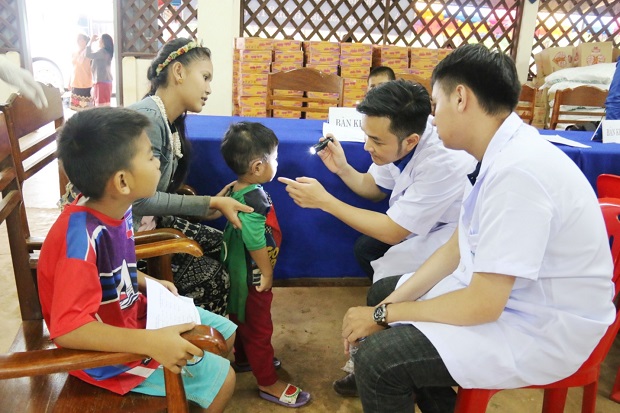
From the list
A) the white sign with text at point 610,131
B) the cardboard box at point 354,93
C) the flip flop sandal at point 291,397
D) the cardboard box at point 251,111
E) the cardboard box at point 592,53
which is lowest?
the flip flop sandal at point 291,397

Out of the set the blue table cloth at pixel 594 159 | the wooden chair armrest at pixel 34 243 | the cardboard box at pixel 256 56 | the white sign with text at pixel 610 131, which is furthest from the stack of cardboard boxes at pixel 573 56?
the wooden chair armrest at pixel 34 243

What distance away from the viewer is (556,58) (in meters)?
4.59

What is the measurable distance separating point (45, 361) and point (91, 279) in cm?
13

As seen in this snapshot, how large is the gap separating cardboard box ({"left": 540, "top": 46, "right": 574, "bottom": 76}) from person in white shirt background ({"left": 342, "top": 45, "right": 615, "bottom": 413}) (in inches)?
173

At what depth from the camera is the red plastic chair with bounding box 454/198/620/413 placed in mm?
817

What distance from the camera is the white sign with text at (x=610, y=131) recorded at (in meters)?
1.80

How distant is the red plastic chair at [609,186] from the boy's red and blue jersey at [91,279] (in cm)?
125

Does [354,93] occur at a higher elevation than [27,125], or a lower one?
lower

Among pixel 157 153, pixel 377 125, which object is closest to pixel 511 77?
pixel 377 125

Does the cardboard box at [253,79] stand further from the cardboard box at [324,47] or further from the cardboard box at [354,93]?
the cardboard box at [354,93]

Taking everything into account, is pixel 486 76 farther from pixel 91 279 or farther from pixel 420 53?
pixel 420 53

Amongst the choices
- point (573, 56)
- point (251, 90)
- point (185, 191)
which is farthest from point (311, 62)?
point (185, 191)

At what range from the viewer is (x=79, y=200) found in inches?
32.7

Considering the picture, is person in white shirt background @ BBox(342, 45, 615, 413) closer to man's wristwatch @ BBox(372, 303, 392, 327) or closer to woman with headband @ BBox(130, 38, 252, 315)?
man's wristwatch @ BBox(372, 303, 392, 327)
